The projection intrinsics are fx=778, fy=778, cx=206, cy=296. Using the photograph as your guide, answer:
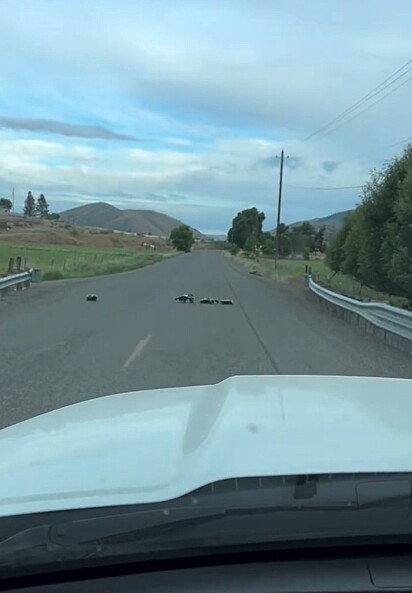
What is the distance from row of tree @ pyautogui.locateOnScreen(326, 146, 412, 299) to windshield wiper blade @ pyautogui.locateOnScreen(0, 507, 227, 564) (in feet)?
55.2

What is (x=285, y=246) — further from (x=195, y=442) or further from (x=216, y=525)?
(x=216, y=525)

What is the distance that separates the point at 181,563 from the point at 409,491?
722mm

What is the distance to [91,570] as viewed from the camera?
7.35ft

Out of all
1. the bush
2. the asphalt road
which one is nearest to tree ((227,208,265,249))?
the bush

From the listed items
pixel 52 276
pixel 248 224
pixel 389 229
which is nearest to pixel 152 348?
pixel 389 229

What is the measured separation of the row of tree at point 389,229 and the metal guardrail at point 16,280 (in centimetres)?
1169

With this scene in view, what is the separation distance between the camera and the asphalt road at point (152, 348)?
10.2 metres

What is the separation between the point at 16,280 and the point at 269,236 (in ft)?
443

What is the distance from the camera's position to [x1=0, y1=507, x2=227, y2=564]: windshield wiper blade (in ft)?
7.20

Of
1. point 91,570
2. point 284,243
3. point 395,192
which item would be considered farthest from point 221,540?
point 284,243

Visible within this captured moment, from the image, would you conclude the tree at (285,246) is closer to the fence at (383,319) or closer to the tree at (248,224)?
the tree at (248,224)

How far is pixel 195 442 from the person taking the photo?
115 inches

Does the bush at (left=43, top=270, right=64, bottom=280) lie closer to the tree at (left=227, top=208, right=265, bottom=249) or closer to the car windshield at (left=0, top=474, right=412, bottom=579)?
the car windshield at (left=0, top=474, right=412, bottom=579)

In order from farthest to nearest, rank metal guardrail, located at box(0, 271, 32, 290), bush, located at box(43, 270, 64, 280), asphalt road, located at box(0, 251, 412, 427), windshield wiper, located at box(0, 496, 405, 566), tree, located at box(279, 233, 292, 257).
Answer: tree, located at box(279, 233, 292, 257) → bush, located at box(43, 270, 64, 280) → metal guardrail, located at box(0, 271, 32, 290) → asphalt road, located at box(0, 251, 412, 427) → windshield wiper, located at box(0, 496, 405, 566)
